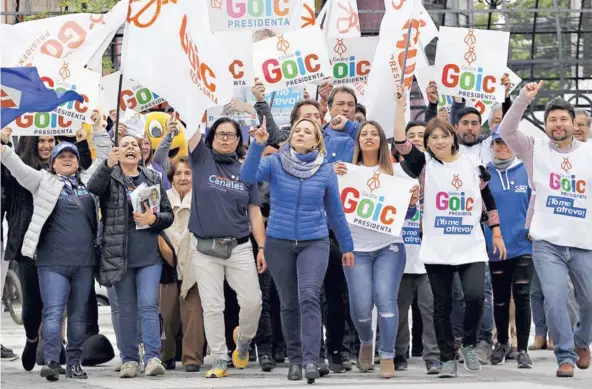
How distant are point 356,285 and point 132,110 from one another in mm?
3900

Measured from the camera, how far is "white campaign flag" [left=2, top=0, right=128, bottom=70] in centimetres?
1495

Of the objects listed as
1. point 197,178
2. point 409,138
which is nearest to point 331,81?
point 409,138

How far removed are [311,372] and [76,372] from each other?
6.39 ft

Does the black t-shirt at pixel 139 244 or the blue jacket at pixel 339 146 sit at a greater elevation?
the blue jacket at pixel 339 146

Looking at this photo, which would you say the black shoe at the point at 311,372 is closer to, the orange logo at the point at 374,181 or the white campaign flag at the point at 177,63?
the orange logo at the point at 374,181

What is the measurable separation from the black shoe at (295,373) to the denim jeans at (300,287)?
6cm

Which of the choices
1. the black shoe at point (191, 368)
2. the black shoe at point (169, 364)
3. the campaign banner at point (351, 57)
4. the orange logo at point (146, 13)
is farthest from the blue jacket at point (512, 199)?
the orange logo at point (146, 13)

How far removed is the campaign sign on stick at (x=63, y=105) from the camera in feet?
43.7

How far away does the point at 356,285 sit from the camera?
12.1m

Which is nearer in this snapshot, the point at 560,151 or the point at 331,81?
the point at 560,151

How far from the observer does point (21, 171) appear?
12.2 m

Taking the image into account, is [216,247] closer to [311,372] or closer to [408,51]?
[311,372]

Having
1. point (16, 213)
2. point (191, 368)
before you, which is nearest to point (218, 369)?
point (191, 368)

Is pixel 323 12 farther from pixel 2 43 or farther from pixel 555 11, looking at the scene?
pixel 555 11
